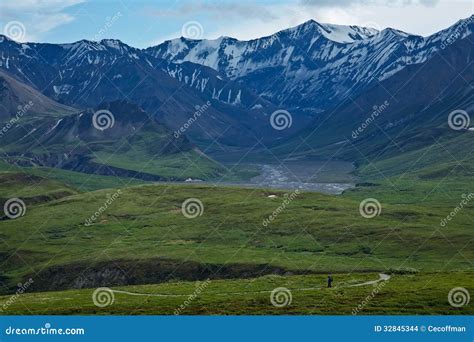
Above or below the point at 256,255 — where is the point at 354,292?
below

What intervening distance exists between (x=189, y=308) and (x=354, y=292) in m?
19.8

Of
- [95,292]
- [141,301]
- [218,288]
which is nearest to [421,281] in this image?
[218,288]

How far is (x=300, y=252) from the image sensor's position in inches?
7544

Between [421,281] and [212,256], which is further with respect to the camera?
[212,256]

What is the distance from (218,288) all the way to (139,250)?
93741 millimetres

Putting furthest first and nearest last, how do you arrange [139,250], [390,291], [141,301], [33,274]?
[139,250] → [33,274] → [141,301] → [390,291]

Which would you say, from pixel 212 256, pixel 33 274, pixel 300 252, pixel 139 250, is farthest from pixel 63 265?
pixel 300 252

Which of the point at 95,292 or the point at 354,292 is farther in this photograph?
the point at 95,292

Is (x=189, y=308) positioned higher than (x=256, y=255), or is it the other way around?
(x=256, y=255)

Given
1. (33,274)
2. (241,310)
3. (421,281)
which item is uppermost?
(33,274)

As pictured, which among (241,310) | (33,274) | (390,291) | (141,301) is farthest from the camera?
(33,274)

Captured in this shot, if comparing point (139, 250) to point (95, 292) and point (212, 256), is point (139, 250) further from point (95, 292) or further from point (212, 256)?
point (95, 292)

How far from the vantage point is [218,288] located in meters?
106

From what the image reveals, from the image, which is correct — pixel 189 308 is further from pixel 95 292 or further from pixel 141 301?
pixel 95 292
